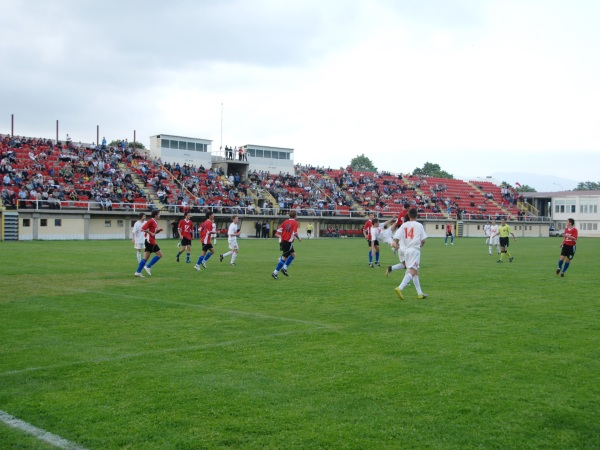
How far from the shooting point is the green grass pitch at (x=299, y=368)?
18.3 ft

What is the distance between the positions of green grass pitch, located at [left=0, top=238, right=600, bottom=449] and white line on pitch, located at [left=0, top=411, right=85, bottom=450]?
0.08 metres

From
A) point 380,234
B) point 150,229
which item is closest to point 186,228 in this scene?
point 150,229

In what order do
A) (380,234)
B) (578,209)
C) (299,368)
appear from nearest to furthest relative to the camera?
(299,368), (380,234), (578,209)

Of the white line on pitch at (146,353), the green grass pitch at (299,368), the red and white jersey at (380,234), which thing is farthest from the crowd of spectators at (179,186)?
the white line on pitch at (146,353)

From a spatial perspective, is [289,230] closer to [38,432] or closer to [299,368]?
[299,368]

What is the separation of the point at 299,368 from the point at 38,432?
3.27 meters

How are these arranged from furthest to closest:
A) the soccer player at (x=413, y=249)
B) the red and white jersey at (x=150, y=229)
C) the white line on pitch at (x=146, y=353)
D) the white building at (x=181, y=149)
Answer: the white building at (x=181, y=149), the red and white jersey at (x=150, y=229), the soccer player at (x=413, y=249), the white line on pitch at (x=146, y=353)

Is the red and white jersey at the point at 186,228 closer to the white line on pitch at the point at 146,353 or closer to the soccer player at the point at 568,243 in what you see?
the soccer player at the point at 568,243

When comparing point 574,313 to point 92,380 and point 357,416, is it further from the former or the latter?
point 92,380

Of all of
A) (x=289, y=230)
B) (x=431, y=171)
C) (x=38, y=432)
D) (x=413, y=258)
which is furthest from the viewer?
(x=431, y=171)

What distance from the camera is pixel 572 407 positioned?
622 cm

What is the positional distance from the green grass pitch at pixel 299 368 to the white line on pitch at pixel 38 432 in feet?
0.25

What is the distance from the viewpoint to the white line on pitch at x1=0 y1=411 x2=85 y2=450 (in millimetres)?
5238

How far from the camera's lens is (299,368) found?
770 cm
